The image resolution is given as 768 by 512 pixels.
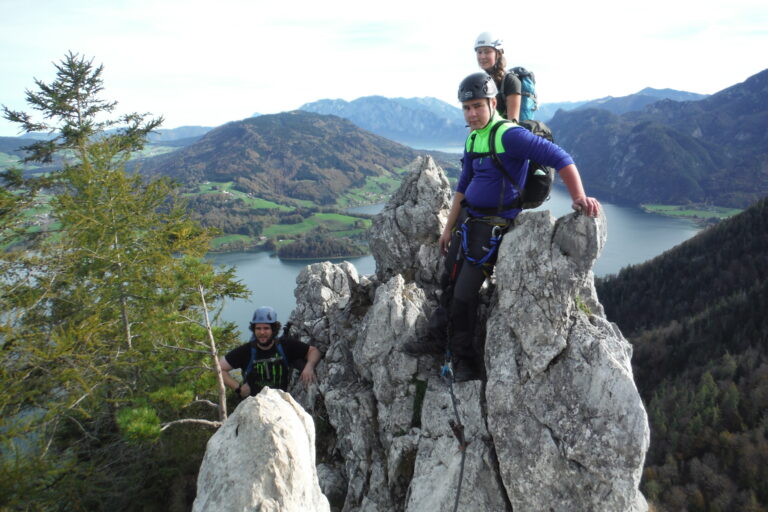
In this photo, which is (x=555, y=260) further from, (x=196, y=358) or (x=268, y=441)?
(x=196, y=358)

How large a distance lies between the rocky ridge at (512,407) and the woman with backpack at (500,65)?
106 inches

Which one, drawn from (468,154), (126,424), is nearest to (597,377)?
(468,154)

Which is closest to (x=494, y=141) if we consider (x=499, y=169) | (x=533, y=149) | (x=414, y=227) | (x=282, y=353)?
(x=499, y=169)

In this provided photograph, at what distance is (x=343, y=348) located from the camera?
12039mm

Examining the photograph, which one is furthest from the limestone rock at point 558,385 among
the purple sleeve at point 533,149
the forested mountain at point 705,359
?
the forested mountain at point 705,359

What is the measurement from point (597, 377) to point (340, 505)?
6485 mm

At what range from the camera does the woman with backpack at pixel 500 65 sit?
29.7 ft

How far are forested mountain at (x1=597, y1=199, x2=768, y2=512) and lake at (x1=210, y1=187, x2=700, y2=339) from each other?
14.5 meters

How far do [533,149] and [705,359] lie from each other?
4742 inches

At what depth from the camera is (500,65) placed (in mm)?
9359

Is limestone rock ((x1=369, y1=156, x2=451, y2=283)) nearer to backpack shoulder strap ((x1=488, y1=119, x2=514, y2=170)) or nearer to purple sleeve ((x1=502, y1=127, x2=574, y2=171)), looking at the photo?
backpack shoulder strap ((x1=488, y1=119, x2=514, y2=170))

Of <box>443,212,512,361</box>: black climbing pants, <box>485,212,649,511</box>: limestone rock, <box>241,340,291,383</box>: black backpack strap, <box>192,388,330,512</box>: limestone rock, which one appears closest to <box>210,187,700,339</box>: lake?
<box>241,340,291,383</box>: black backpack strap

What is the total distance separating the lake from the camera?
88.9 meters

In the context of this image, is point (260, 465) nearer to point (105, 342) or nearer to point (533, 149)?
point (533, 149)
